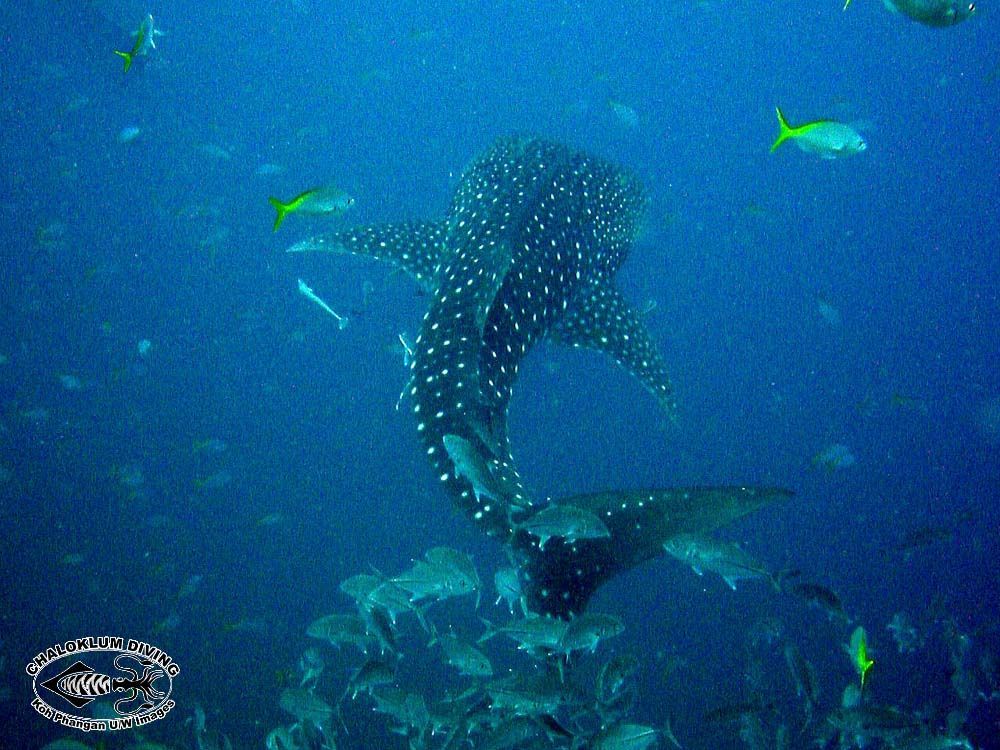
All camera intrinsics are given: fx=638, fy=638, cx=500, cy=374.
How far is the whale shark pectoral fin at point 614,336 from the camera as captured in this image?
763cm

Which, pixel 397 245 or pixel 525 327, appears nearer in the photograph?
pixel 525 327

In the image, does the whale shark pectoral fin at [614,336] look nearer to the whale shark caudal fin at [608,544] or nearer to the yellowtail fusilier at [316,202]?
the yellowtail fusilier at [316,202]

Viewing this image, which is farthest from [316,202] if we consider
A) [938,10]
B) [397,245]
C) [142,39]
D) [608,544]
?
[938,10]

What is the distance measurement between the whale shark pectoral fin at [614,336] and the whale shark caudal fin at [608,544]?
135 inches

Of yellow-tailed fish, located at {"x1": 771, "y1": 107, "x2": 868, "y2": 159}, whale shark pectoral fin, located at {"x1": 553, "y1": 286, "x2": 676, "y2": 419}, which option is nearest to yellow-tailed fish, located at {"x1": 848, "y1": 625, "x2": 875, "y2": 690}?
whale shark pectoral fin, located at {"x1": 553, "y1": 286, "x2": 676, "y2": 419}

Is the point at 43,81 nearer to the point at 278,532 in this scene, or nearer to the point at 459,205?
the point at 278,532

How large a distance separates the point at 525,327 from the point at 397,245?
2512 mm

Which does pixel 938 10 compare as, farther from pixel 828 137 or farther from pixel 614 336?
pixel 614 336

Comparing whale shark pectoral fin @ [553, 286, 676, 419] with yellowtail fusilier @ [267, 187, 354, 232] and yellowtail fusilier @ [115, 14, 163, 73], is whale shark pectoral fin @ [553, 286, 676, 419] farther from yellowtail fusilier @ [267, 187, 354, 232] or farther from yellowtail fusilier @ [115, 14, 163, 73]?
yellowtail fusilier @ [115, 14, 163, 73]

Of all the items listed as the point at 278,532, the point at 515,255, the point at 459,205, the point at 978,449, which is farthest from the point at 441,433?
the point at 978,449

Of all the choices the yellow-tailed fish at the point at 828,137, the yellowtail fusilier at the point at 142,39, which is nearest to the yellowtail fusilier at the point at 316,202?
the yellowtail fusilier at the point at 142,39

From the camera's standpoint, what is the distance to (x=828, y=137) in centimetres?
668

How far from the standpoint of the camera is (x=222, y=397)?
1516 cm

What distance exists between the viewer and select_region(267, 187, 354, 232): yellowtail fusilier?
669 centimetres
